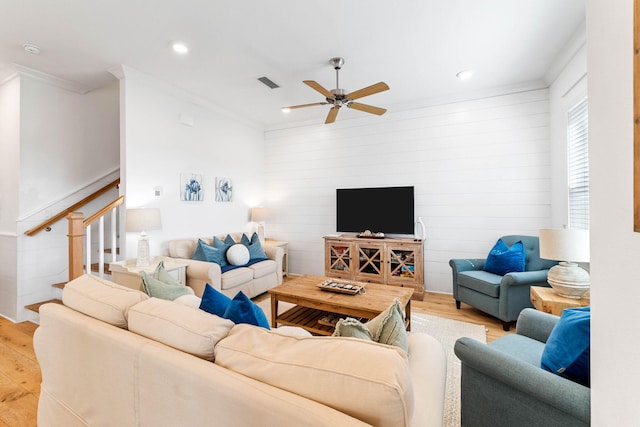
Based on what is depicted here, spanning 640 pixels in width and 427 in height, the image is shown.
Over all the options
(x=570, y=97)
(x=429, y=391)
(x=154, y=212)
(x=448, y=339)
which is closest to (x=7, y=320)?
(x=154, y=212)

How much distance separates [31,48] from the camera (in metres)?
2.68

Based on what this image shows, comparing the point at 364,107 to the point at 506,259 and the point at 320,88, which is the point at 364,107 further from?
the point at 506,259

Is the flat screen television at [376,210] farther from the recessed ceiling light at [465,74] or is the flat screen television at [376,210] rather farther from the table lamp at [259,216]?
the recessed ceiling light at [465,74]

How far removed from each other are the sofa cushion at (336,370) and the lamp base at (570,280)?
6.66 feet

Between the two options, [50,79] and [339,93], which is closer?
[339,93]

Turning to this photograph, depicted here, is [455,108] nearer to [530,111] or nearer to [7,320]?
[530,111]

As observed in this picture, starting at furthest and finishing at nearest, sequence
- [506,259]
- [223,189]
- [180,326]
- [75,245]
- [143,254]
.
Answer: [223,189] < [506,259] < [143,254] < [75,245] < [180,326]

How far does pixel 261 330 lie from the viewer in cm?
100

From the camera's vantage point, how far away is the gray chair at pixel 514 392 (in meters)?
1.04

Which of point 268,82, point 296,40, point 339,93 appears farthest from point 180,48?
point 339,93

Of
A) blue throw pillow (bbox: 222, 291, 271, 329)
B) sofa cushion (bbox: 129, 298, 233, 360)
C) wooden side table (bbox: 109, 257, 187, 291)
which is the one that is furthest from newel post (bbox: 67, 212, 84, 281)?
blue throw pillow (bbox: 222, 291, 271, 329)

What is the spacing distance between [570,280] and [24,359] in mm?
4408

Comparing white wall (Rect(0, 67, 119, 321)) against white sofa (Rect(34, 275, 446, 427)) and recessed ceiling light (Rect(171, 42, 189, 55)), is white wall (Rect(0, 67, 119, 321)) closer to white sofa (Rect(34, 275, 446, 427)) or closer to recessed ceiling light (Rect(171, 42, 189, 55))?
recessed ceiling light (Rect(171, 42, 189, 55))

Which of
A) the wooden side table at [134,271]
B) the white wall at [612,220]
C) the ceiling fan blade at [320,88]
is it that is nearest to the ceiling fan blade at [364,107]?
the ceiling fan blade at [320,88]
